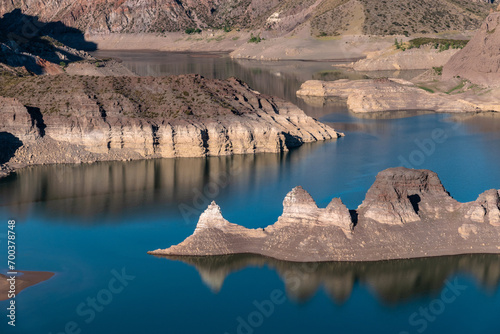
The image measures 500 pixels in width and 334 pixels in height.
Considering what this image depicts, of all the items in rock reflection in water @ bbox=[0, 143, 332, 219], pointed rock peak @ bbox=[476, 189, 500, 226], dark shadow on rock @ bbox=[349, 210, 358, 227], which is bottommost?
rock reflection in water @ bbox=[0, 143, 332, 219]

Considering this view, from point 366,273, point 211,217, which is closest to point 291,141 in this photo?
point 211,217

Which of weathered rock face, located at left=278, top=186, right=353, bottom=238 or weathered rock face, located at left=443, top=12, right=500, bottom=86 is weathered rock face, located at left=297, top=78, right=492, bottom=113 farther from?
weathered rock face, located at left=278, top=186, right=353, bottom=238

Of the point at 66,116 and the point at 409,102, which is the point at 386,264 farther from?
the point at 409,102

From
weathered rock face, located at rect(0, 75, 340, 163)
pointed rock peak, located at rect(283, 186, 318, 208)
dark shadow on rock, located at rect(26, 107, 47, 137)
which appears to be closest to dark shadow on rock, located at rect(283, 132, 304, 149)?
weathered rock face, located at rect(0, 75, 340, 163)

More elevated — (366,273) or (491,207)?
(491,207)

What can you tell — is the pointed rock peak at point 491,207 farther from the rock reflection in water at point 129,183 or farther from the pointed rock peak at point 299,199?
the rock reflection in water at point 129,183

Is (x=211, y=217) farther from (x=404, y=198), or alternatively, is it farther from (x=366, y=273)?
(x=404, y=198)

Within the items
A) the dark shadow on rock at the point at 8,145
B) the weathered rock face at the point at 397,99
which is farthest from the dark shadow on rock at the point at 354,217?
the weathered rock face at the point at 397,99
